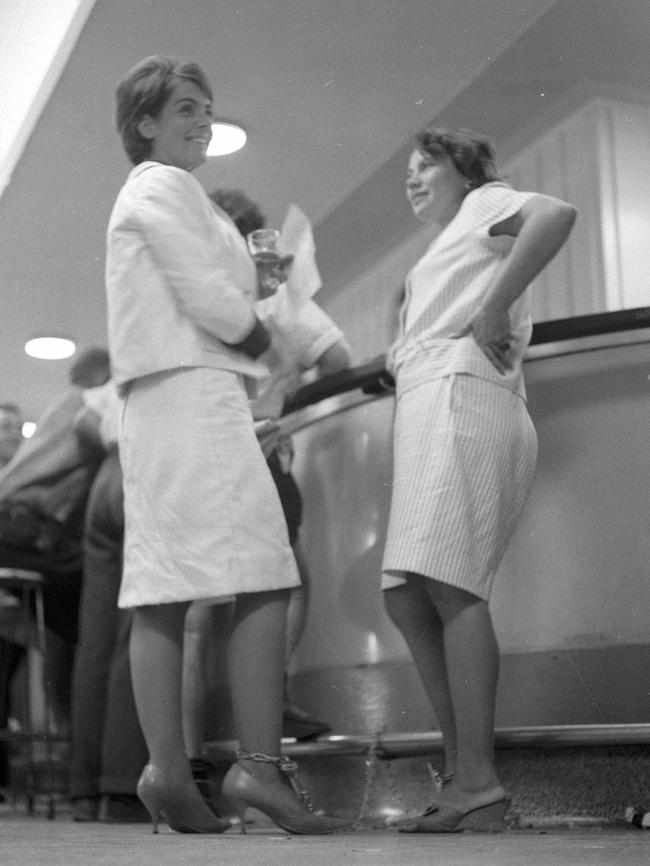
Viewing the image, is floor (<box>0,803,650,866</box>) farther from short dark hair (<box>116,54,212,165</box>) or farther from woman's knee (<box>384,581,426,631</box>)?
short dark hair (<box>116,54,212,165</box>)

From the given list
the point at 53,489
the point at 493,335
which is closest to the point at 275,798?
the point at 493,335

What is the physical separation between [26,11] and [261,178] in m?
0.33

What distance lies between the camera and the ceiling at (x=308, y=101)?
4.07 feet

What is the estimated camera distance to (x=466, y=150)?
1146 millimetres

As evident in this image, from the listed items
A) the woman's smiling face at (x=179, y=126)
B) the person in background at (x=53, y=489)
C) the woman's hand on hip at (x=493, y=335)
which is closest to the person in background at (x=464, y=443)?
the woman's hand on hip at (x=493, y=335)

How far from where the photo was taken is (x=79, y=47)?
138cm

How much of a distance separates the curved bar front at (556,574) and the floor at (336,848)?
13 centimetres

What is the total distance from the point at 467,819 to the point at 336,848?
0.21 metres

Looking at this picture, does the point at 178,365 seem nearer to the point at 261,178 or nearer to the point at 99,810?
the point at 261,178

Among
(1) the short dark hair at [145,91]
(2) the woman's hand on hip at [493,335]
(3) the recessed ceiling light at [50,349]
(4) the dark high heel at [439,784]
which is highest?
(1) the short dark hair at [145,91]

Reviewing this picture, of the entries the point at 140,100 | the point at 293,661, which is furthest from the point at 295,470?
the point at 140,100

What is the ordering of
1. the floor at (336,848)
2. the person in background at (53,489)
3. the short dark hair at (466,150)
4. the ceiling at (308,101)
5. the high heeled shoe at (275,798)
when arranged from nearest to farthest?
the floor at (336,848), the high heeled shoe at (275,798), the short dark hair at (466,150), the ceiling at (308,101), the person in background at (53,489)

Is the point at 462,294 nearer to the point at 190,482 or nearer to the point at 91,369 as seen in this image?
the point at 190,482

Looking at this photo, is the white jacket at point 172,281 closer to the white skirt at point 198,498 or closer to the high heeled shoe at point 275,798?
the white skirt at point 198,498
